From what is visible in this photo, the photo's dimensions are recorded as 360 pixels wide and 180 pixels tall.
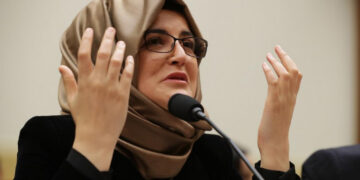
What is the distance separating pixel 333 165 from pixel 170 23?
633mm

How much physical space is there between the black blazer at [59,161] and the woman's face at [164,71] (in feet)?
0.59

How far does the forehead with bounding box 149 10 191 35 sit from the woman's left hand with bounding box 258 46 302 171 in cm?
25

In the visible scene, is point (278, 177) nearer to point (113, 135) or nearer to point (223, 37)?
point (113, 135)

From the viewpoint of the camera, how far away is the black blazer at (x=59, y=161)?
0.62 metres

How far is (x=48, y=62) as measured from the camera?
155 cm

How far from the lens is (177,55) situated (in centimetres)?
92

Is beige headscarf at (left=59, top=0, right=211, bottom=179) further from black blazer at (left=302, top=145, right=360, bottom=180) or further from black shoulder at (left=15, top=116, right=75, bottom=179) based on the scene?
black blazer at (left=302, top=145, right=360, bottom=180)

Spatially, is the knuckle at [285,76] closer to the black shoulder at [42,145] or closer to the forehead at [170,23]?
the forehead at [170,23]

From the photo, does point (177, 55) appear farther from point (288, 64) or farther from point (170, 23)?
point (288, 64)

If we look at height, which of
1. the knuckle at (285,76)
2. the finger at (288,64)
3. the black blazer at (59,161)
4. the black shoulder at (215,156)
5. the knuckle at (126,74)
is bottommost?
the black shoulder at (215,156)

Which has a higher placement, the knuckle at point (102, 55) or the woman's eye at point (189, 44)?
the knuckle at point (102, 55)

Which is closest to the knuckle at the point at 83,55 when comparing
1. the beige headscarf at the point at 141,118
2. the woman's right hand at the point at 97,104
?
the woman's right hand at the point at 97,104

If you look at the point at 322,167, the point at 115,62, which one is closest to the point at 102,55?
the point at 115,62

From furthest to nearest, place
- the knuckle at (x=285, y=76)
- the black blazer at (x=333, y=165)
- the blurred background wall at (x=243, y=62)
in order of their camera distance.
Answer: the blurred background wall at (x=243, y=62) → the knuckle at (x=285, y=76) → the black blazer at (x=333, y=165)
